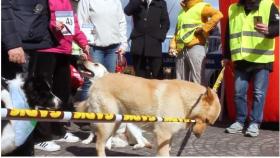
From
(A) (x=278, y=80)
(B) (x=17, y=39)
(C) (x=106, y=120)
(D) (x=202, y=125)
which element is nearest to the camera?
(C) (x=106, y=120)

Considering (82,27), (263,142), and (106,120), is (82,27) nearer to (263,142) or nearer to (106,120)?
(263,142)

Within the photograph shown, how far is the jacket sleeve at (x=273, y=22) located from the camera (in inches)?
252

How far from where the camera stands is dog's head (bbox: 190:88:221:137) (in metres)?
4.55

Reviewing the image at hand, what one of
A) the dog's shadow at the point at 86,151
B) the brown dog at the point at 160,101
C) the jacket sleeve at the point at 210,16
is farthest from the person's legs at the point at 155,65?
the brown dog at the point at 160,101

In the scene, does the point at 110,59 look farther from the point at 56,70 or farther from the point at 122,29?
the point at 56,70

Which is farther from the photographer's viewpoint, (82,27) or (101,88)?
(82,27)

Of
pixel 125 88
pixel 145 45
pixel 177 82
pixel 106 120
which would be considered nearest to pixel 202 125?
pixel 177 82

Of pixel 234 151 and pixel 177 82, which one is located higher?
pixel 177 82

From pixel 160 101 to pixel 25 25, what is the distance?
1.33m

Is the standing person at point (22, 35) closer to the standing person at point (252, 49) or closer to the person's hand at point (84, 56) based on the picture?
the person's hand at point (84, 56)

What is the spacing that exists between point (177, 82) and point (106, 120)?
1.62m

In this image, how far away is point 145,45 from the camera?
723cm

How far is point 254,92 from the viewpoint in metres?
6.71

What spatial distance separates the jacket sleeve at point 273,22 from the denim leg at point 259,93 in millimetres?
475
